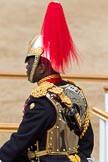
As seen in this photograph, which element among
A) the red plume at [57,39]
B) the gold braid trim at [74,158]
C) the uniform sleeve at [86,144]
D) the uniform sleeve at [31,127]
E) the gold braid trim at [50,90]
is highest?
the red plume at [57,39]

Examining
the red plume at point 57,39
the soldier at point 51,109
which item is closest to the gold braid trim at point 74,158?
the soldier at point 51,109

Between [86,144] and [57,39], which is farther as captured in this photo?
[86,144]

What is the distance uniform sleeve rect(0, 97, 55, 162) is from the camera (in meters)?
1.65

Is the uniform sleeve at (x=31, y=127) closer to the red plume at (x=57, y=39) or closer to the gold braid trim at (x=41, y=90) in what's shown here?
the gold braid trim at (x=41, y=90)

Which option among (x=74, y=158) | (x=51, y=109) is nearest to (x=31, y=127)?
(x=51, y=109)

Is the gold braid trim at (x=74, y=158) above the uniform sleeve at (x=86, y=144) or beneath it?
beneath

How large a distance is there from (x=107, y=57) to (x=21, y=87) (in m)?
1.16

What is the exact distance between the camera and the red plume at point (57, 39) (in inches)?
68.5

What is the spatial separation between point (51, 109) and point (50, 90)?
8 cm

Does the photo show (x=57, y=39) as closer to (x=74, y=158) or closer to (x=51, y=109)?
(x=51, y=109)

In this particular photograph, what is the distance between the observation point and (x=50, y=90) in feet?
5.66

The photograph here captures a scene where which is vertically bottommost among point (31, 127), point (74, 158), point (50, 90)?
point (74, 158)

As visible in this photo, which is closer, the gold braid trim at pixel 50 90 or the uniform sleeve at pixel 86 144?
the gold braid trim at pixel 50 90

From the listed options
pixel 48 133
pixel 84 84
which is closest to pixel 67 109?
pixel 48 133
